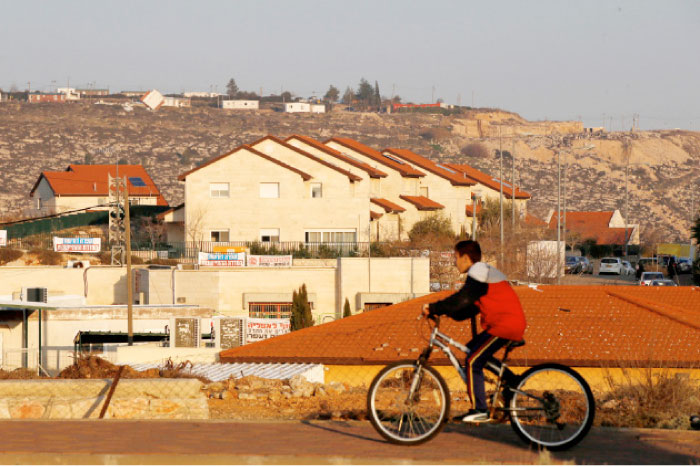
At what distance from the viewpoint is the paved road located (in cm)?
790

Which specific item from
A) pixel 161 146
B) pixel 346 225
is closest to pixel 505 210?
pixel 346 225

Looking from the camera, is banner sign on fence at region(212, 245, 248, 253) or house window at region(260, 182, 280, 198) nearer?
banner sign on fence at region(212, 245, 248, 253)

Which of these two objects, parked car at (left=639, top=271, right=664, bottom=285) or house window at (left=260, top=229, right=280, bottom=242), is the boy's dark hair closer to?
parked car at (left=639, top=271, right=664, bottom=285)

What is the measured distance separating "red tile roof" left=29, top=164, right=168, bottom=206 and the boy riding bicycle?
8317 cm

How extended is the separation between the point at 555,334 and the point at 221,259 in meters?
32.0

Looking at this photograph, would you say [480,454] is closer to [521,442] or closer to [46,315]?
[521,442]

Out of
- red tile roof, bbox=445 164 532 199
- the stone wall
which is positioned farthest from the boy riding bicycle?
red tile roof, bbox=445 164 532 199

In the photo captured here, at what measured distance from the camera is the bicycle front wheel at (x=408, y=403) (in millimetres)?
8422

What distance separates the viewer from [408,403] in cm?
862

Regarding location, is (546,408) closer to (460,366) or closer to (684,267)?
(460,366)

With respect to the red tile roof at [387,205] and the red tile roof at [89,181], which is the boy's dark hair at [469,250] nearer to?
the red tile roof at [387,205]

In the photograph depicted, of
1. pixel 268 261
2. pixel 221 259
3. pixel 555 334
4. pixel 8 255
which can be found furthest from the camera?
pixel 8 255

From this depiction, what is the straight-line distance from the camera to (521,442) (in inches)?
342

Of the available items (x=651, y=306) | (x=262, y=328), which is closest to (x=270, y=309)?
(x=262, y=328)
